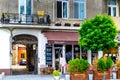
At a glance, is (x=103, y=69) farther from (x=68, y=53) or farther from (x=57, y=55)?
(x=68, y=53)

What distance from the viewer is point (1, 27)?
100 ft

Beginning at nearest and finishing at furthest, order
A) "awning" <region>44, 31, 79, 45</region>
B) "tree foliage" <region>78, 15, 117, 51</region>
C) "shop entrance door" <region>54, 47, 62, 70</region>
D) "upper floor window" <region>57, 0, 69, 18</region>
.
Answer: "tree foliage" <region>78, 15, 117, 51</region>, "awning" <region>44, 31, 79, 45</region>, "shop entrance door" <region>54, 47, 62, 70</region>, "upper floor window" <region>57, 0, 69, 18</region>

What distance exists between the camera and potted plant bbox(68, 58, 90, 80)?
22.9m

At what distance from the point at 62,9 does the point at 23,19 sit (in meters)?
3.81

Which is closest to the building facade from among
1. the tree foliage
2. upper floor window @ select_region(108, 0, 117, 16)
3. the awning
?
the awning

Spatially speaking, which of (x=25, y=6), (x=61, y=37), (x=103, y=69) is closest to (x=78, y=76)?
(x=103, y=69)

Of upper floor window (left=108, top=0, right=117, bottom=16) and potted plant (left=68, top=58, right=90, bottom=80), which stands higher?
upper floor window (left=108, top=0, right=117, bottom=16)

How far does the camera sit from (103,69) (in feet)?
76.3

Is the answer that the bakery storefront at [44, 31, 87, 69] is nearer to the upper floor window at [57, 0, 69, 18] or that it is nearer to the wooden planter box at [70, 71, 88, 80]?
the upper floor window at [57, 0, 69, 18]

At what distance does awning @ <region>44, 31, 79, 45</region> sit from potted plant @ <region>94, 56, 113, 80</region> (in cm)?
844

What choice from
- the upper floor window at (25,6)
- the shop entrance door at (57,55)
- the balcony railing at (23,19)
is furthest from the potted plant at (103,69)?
the upper floor window at (25,6)

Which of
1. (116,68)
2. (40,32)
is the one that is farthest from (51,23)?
(116,68)

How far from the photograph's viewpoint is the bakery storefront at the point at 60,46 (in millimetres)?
31641

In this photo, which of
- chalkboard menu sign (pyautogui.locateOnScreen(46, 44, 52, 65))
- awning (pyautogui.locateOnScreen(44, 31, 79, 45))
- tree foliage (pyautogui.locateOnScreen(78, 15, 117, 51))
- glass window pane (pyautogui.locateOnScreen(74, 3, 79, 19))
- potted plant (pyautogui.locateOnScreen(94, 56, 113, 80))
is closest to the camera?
potted plant (pyautogui.locateOnScreen(94, 56, 113, 80))
